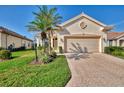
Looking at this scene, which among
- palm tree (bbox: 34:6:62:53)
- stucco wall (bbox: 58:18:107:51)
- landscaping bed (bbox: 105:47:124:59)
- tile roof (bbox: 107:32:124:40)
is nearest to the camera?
palm tree (bbox: 34:6:62:53)

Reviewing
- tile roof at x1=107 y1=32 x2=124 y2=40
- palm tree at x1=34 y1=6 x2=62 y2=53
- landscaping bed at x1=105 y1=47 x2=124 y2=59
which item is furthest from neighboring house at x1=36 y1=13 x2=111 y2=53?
palm tree at x1=34 y1=6 x2=62 y2=53

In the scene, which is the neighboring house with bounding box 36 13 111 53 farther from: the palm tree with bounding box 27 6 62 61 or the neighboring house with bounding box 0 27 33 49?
the neighboring house with bounding box 0 27 33 49

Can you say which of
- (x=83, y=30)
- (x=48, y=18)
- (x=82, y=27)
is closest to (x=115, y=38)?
(x=83, y=30)

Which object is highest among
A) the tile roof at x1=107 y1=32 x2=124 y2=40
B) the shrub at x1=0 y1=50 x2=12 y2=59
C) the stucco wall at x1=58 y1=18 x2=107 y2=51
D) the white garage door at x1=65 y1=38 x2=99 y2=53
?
the stucco wall at x1=58 y1=18 x2=107 y2=51

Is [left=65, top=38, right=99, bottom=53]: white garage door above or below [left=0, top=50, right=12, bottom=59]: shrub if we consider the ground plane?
above

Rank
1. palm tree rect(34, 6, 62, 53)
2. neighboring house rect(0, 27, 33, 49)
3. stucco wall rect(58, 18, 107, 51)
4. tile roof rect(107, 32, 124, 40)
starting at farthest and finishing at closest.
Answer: tile roof rect(107, 32, 124, 40), stucco wall rect(58, 18, 107, 51), neighboring house rect(0, 27, 33, 49), palm tree rect(34, 6, 62, 53)

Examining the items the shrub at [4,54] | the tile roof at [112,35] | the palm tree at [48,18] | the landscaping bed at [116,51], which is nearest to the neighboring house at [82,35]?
the landscaping bed at [116,51]

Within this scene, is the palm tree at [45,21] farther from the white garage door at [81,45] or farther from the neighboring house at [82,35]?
the white garage door at [81,45]

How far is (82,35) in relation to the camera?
710 inches

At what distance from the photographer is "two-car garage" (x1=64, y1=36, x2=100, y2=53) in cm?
1775
